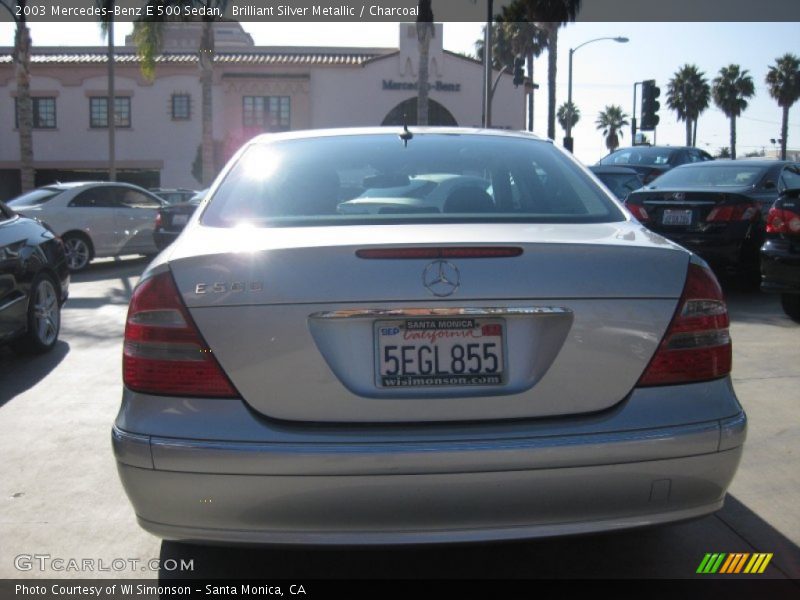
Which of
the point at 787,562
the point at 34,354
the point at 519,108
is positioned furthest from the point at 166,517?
the point at 519,108

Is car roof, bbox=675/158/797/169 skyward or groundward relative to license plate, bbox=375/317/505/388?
skyward

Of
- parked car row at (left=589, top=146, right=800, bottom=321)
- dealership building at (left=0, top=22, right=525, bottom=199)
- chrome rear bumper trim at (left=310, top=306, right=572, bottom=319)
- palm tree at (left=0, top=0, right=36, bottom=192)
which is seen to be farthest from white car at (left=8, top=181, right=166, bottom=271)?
dealership building at (left=0, top=22, right=525, bottom=199)

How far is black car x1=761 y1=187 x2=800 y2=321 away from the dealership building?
3331 centimetres

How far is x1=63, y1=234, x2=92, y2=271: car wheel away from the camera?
46.0 ft

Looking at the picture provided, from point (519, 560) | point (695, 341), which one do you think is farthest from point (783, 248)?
point (695, 341)

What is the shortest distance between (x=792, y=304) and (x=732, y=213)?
1.42 meters

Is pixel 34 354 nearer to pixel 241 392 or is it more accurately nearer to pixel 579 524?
pixel 241 392

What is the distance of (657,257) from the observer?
2904 millimetres

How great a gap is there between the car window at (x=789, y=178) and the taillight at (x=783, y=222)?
2.74m

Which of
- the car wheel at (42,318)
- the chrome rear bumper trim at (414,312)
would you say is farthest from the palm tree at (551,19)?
the chrome rear bumper trim at (414,312)

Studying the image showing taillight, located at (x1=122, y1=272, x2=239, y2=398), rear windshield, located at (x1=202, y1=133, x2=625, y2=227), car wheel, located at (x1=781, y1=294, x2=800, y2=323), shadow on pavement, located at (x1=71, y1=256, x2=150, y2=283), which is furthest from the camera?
shadow on pavement, located at (x1=71, y1=256, x2=150, y2=283)

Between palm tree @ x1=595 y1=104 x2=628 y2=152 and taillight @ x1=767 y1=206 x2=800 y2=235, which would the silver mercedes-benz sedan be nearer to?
taillight @ x1=767 y1=206 x2=800 y2=235

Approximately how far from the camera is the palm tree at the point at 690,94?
68.3m

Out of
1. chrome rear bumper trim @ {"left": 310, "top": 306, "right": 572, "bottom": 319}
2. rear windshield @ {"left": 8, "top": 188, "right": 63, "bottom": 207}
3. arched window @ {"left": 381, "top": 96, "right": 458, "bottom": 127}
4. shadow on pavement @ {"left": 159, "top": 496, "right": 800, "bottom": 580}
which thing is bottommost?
shadow on pavement @ {"left": 159, "top": 496, "right": 800, "bottom": 580}
